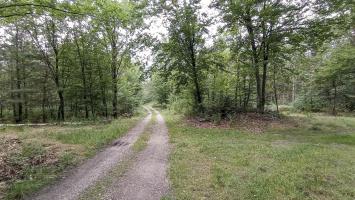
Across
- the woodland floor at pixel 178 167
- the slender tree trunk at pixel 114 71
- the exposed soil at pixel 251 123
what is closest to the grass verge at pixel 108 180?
the woodland floor at pixel 178 167

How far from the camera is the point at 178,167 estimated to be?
316 inches

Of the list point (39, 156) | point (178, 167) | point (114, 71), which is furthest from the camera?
point (114, 71)

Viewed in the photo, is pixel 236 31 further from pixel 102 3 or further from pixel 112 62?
pixel 102 3

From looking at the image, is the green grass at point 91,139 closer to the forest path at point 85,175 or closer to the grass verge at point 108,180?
the forest path at point 85,175

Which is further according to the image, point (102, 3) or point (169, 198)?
point (102, 3)

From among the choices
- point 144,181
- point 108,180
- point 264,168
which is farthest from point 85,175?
point 264,168

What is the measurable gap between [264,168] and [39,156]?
8.68m

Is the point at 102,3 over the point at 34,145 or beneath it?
over

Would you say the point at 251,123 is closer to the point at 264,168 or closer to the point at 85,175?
the point at 264,168

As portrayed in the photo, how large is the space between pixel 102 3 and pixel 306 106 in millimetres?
33775

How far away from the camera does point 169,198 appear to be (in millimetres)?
5691

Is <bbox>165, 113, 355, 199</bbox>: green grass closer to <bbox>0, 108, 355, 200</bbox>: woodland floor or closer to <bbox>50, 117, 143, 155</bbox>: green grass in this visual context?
<bbox>0, 108, 355, 200</bbox>: woodland floor

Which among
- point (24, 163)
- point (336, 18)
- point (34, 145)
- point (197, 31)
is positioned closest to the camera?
point (24, 163)

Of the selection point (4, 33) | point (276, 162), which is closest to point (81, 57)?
point (4, 33)
